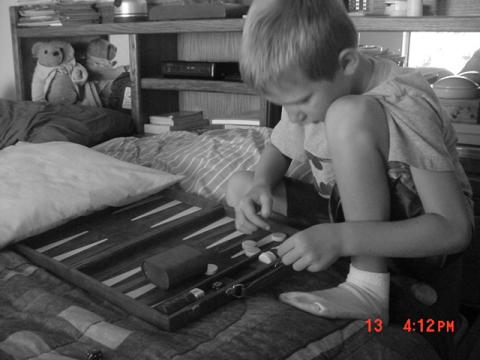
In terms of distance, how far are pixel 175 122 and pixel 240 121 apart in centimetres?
33

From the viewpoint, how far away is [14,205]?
3.55 ft

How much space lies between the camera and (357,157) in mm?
872

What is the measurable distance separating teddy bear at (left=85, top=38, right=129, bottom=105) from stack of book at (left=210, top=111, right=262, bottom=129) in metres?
0.83

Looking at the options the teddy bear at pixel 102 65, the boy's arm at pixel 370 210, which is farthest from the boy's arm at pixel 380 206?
the teddy bear at pixel 102 65

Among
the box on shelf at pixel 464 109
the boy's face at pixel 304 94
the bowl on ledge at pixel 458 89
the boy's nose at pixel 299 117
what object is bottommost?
the box on shelf at pixel 464 109

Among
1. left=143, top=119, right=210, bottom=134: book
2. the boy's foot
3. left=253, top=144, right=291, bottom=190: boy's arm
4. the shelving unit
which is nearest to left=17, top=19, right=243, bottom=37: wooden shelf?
the shelving unit

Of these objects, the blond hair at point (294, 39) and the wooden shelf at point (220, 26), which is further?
the wooden shelf at point (220, 26)

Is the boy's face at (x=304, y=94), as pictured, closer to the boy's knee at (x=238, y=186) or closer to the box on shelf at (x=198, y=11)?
the boy's knee at (x=238, y=186)

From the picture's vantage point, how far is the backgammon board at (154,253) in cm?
84

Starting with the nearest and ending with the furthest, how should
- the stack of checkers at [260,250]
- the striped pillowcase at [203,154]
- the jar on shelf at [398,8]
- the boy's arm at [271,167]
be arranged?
the stack of checkers at [260,250] < the boy's arm at [271,167] < the striped pillowcase at [203,154] < the jar on shelf at [398,8]

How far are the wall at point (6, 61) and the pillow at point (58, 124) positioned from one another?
4.44ft

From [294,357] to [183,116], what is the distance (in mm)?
1675

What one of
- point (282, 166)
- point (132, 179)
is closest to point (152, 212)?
point (132, 179)

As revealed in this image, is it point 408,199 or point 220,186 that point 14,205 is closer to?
point 220,186
